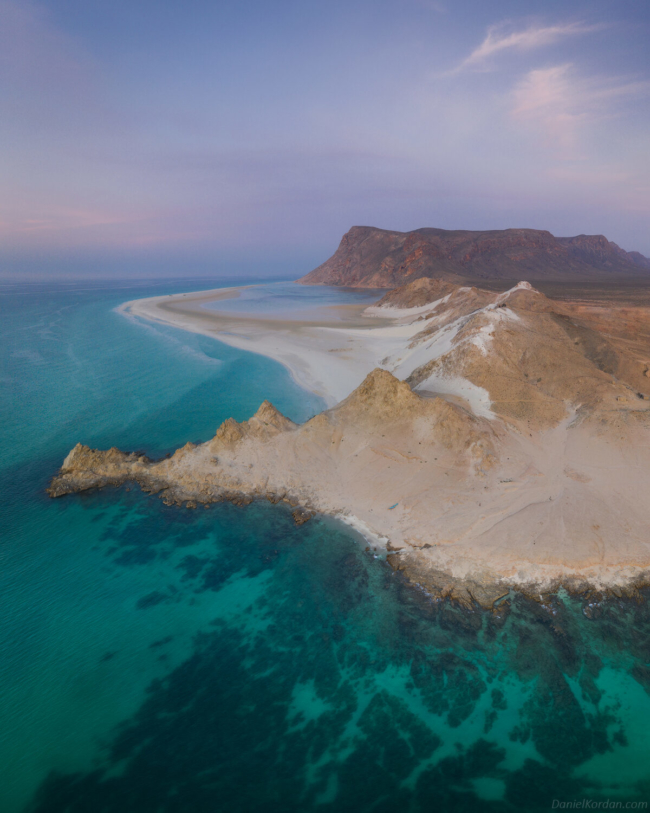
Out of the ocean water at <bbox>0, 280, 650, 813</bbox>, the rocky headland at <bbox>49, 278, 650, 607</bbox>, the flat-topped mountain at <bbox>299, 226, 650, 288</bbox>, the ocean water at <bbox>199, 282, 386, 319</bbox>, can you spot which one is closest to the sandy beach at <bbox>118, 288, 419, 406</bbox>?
the ocean water at <bbox>199, 282, 386, 319</bbox>

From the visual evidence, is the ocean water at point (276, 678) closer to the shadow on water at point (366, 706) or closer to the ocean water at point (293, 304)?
the shadow on water at point (366, 706)

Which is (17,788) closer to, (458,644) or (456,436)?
(458,644)

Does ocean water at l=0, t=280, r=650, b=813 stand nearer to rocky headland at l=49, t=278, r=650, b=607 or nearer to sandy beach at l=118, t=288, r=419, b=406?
rocky headland at l=49, t=278, r=650, b=607

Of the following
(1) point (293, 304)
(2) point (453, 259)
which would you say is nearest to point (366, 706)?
(1) point (293, 304)

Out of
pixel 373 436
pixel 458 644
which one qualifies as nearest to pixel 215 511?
pixel 373 436

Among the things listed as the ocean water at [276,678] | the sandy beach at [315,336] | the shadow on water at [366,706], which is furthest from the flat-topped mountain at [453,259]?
the shadow on water at [366,706]

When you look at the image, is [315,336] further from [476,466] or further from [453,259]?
[453,259]
